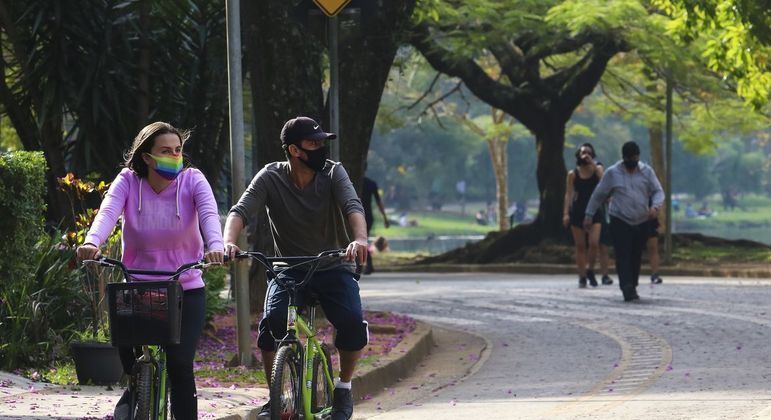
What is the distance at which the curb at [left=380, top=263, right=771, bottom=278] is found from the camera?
25125mm

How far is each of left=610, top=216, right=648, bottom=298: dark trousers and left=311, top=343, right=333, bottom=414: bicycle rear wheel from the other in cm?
974

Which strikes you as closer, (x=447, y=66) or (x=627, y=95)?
(x=447, y=66)

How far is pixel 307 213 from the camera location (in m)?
7.80

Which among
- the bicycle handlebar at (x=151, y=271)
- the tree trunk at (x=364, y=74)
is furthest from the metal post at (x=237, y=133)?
the tree trunk at (x=364, y=74)

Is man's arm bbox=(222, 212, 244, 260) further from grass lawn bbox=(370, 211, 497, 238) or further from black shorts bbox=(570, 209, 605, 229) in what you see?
grass lawn bbox=(370, 211, 497, 238)

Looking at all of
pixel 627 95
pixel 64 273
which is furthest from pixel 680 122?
pixel 64 273


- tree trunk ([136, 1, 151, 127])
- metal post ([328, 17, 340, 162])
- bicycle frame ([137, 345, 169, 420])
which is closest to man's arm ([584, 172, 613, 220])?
→ tree trunk ([136, 1, 151, 127])

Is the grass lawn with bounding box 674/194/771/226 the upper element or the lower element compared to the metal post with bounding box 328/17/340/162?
upper

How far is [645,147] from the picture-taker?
4806 inches

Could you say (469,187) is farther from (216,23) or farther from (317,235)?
(317,235)

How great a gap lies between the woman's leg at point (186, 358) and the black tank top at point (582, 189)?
12.7m

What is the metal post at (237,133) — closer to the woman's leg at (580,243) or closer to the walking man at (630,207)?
the walking man at (630,207)

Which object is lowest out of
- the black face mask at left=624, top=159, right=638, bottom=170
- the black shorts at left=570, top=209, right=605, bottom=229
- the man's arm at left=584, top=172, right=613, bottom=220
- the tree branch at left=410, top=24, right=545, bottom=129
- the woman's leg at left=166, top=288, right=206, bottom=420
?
the woman's leg at left=166, top=288, right=206, bottom=420

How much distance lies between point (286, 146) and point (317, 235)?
0.44 m
